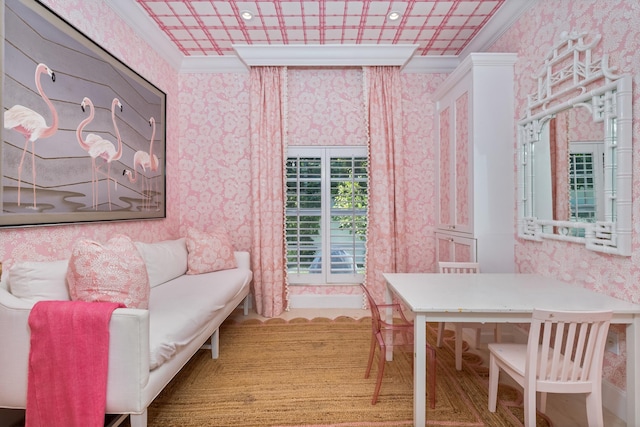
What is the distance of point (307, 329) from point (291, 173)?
5.96 feet

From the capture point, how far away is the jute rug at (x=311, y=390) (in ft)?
5.79

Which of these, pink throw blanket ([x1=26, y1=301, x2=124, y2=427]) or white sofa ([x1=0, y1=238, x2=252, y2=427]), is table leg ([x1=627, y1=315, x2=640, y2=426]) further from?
pink throw blanket ([x1=26, y1=301, x2=124, y2=427])

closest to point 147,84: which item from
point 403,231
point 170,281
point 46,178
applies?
point 46,178

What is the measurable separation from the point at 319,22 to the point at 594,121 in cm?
242

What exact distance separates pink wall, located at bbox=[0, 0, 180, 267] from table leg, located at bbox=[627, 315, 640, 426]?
3358mm

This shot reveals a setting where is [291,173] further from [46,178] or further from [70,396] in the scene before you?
[70,396]

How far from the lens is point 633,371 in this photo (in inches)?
59.2

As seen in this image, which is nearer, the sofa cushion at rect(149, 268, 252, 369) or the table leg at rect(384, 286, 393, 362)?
the sofa cushion at rect(149, 268, 252, 369)

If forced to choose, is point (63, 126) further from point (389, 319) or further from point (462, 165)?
point (462, 165)

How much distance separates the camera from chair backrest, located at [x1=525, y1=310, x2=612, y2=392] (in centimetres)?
130

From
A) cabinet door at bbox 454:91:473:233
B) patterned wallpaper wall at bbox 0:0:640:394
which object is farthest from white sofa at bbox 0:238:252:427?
cabinet door at bbox 454:91:473:233

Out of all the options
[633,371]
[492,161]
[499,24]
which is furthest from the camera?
[499,24]

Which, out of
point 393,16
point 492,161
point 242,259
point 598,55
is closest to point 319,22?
point 393,16

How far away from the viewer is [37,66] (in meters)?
1.77
